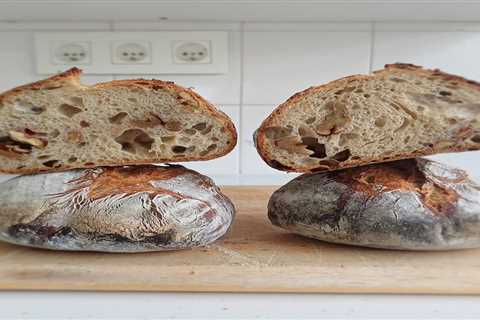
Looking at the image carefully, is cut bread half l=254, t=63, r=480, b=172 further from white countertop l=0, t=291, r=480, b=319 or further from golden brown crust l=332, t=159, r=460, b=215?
white countertop l=0, t=291, r=480, b=319

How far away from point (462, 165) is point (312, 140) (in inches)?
41.1

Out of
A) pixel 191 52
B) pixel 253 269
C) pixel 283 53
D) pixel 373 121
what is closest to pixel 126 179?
pixel 253 269

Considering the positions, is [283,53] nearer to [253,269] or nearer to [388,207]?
[388,207]

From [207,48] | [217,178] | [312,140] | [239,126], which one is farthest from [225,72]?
[312,140]

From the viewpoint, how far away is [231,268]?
2.33 ft

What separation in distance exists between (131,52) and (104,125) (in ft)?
2.24

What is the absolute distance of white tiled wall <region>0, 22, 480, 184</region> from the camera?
1.44m

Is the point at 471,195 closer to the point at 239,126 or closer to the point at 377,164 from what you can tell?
the point at 377,164

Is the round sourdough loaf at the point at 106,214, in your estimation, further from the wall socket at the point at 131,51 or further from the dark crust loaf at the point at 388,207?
the wall socket at the point at 131,51

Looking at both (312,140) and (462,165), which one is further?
(462,165)

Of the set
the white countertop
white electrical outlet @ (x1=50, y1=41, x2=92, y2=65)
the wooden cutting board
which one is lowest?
the white countertop

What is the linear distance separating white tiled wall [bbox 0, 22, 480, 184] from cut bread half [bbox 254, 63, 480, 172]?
0.63 m

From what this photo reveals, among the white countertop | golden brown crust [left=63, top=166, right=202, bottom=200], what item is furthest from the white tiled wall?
the white countertop

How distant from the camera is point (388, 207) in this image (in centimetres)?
76
